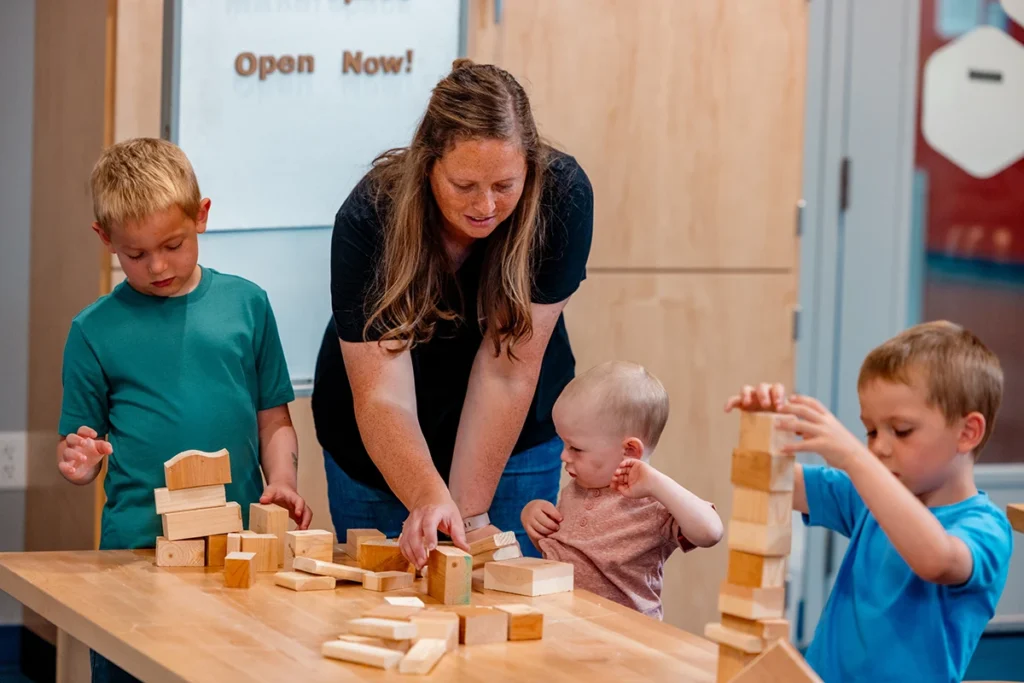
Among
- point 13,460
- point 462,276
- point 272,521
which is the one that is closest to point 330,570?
point 272,521

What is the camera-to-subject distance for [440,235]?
237cm

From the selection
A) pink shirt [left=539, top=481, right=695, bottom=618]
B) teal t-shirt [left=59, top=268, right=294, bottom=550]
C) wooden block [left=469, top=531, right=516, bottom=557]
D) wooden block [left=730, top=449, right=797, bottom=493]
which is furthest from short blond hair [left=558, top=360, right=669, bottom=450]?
wooden block [left=730, top=449, right=797, bottom=493]

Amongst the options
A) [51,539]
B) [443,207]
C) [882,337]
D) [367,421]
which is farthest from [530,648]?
[882,337]

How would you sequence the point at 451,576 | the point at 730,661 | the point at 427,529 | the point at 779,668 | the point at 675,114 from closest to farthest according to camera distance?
the point at 779,668, the point at 730,661, the point at 451,576, the point at 427,529, the point at 675,114

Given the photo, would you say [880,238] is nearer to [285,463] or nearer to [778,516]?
[285,463]

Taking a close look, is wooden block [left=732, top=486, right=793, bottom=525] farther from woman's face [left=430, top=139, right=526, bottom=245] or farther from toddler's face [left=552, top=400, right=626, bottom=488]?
woman's face [left=430, top=139, right=526, bottom=245]

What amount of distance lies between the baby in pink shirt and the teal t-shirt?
589 mm

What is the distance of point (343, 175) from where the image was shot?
344 cm

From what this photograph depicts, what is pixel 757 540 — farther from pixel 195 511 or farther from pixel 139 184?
pixel 139 184

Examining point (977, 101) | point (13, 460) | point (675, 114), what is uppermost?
point (977, 101)

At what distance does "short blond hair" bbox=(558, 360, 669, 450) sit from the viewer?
2250 millimetres

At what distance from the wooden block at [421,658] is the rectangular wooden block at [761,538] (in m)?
0.40

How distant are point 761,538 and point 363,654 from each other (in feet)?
1.69

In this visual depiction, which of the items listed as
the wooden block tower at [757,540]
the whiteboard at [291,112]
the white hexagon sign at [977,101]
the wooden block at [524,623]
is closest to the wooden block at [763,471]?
the wooden block tower at [757,540]
